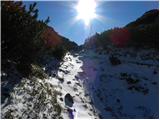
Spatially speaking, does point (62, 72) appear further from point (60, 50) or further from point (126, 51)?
point (126, 51)

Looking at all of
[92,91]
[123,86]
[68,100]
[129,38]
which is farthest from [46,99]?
[129,38]

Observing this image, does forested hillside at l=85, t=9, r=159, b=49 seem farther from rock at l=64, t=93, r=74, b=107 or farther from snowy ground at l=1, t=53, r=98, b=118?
rock at l=64, t=93, r=74, b=107

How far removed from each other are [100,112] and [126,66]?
10.2m

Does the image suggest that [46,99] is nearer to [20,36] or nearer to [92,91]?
[20,36]

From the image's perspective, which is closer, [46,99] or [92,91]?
[46,99]

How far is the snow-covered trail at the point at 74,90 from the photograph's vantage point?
45.6 ft

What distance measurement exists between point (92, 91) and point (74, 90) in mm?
1435

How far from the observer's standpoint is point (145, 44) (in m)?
34.2

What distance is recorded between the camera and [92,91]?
58.4 ft

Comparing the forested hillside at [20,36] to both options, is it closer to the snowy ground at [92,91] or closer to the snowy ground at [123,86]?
the snowy ground at [92,91]

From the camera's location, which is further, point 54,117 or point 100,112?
point 100,112

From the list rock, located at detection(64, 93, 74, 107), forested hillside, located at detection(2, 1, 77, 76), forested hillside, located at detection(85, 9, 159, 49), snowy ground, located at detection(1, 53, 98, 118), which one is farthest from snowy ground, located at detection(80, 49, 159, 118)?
forested hillside, located at detection(85, 9, 159, 49)

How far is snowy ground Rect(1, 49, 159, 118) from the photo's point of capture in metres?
11.8

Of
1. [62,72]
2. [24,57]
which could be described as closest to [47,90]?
[24,57]
